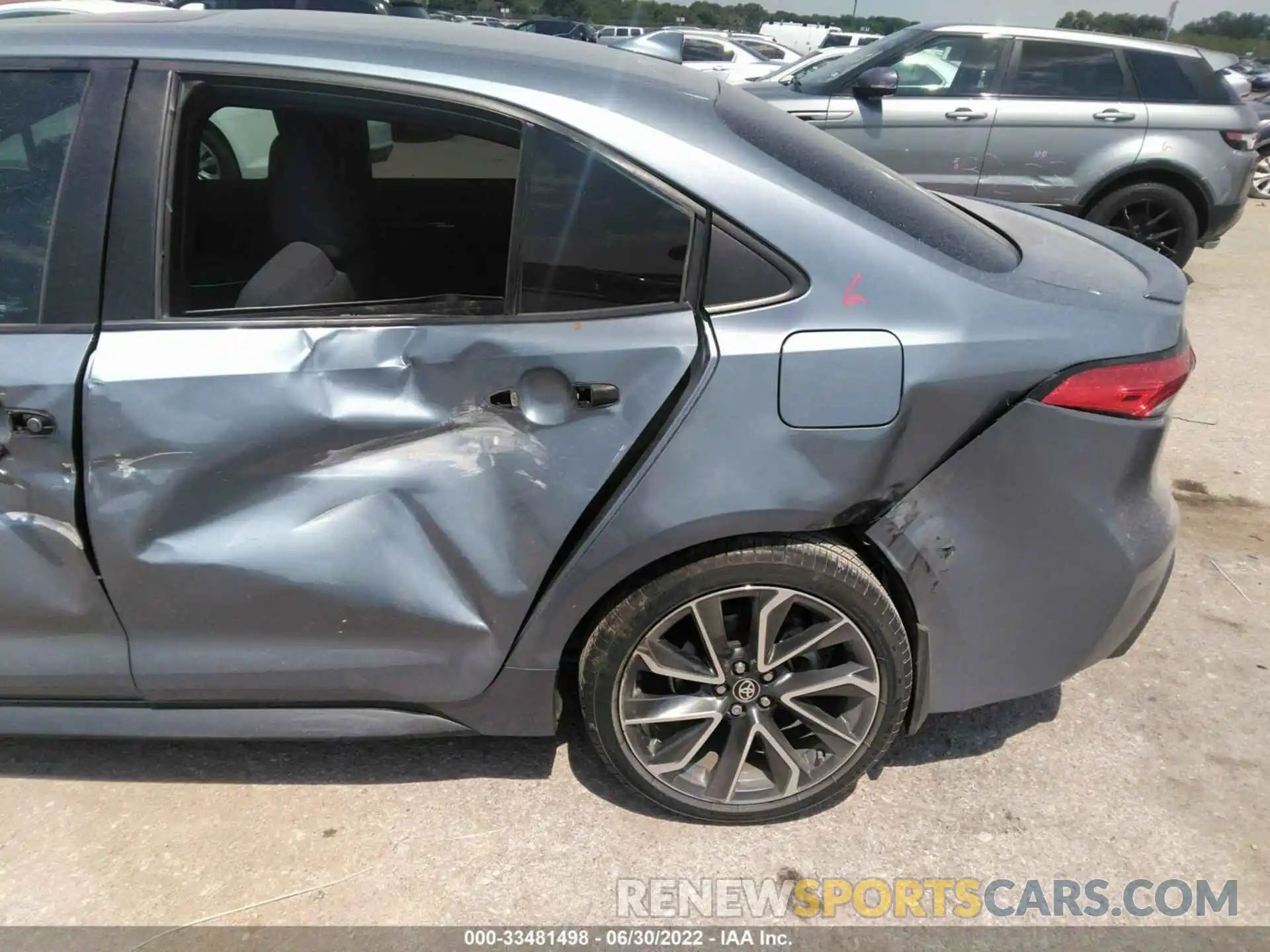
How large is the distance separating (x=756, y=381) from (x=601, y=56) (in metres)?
0.96

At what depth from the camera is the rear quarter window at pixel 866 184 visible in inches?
83.1

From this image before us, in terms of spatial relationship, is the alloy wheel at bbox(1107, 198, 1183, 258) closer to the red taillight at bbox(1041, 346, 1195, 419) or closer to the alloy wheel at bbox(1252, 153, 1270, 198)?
the red taillight at bbox(1041, 346, 1195, 419)

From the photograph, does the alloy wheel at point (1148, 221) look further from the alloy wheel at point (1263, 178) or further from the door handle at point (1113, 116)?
the alloy wheel at point (1263, 178)

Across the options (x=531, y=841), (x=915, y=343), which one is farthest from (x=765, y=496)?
(x=531, y=841)

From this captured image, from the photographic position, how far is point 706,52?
17734 mm

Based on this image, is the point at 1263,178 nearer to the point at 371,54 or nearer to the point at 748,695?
the point at 748,695

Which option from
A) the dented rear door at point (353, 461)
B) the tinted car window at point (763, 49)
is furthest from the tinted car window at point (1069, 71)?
the tinted car window at point (763, 49)

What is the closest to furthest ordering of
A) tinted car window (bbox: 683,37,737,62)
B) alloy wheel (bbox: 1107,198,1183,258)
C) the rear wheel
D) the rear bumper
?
the rear bumper < alloy wheel (bbox: 1107,198,1183,258) < the rear wheel < tinted car window (bbox: 683,37,737,62)

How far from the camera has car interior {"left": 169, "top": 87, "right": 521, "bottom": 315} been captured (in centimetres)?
204

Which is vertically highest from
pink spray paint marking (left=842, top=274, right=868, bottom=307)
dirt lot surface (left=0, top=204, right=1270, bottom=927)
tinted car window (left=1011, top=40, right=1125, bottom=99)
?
tinted car window (left=1011, top=40, right=1125, bottom=99)

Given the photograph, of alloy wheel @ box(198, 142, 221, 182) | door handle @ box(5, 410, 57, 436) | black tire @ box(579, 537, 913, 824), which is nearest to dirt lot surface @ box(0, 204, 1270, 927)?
black tire @ box(579, 537, 913, 824)

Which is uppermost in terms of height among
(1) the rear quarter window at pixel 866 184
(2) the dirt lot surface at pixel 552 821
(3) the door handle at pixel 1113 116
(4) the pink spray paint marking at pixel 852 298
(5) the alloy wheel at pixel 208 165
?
(3) the door handle at pixel 1113 116

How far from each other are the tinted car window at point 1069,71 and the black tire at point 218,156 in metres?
5.54

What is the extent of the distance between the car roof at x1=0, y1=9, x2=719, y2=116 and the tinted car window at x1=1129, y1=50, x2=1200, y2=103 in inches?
218
